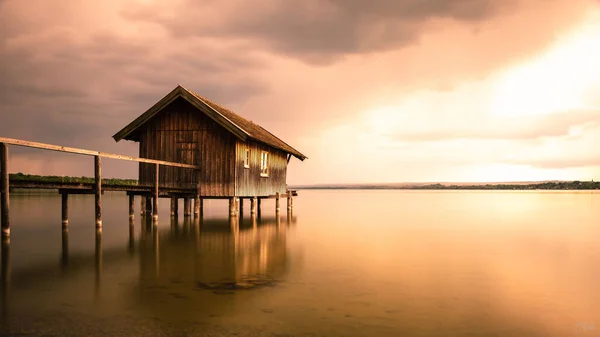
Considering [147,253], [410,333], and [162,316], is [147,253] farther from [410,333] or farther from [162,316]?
[410,333]

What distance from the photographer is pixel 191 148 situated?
25953 mm

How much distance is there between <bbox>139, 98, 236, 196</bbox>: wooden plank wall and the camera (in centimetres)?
2564

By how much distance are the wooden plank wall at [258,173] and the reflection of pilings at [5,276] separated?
12.4m

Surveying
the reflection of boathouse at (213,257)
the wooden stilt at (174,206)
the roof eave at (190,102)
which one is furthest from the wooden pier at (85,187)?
the roof eave at (190,102)

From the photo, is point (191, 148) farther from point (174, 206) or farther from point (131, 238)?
point (131, 238)

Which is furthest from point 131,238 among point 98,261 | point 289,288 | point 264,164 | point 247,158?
point 264,164

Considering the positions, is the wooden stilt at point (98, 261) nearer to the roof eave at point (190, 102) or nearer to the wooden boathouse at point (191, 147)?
the wooden boathouse at point (191, 147)

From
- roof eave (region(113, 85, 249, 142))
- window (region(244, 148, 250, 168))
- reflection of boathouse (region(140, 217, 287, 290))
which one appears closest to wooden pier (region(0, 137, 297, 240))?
window (region(244, 148, 250, 168))

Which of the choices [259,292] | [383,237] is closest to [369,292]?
[259,292]

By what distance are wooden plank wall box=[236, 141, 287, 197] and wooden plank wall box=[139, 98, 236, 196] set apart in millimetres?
727

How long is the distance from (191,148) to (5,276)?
15.8m

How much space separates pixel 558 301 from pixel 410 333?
4.55m

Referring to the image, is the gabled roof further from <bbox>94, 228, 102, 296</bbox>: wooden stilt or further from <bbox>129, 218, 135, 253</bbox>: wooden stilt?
<bbox>94, 228, 102, 296</bbox>: wooden stilt

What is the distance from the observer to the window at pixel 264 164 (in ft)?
98.4
